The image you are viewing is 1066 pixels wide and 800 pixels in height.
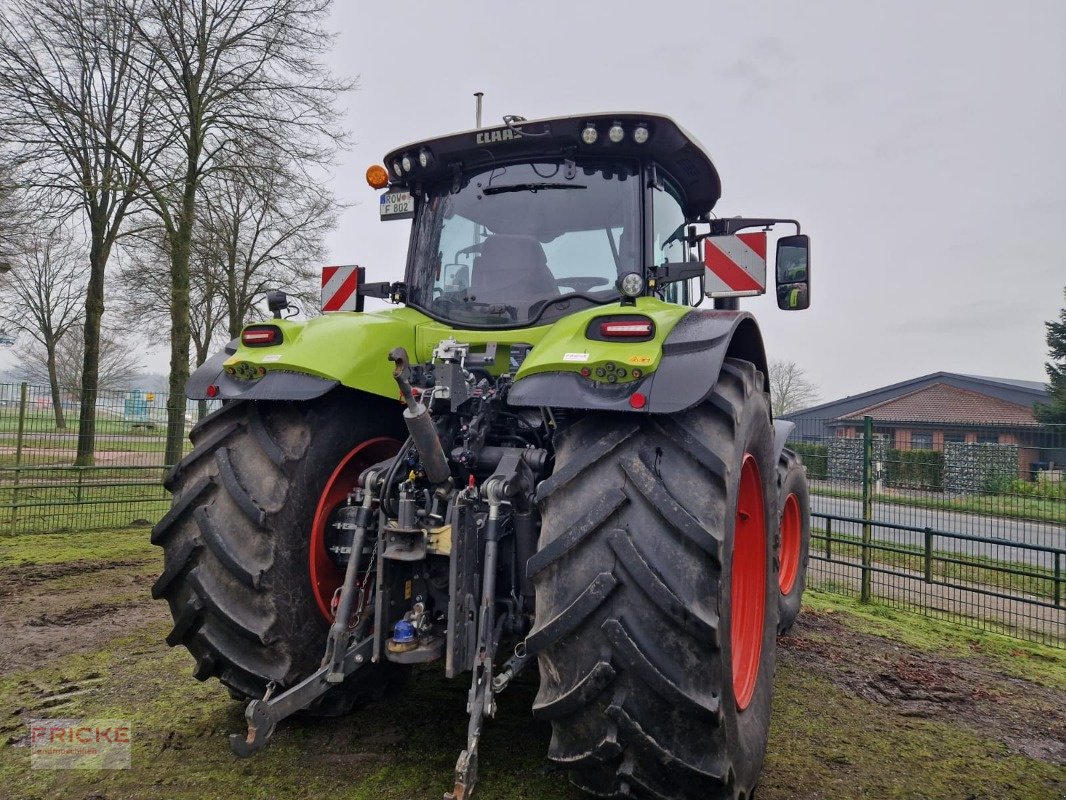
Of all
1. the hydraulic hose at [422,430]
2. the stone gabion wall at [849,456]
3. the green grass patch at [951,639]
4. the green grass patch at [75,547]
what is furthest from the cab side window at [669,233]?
the green grass patch at [75,547]

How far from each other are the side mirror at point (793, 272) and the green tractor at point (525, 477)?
0.01 metres

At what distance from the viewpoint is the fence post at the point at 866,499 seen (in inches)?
258

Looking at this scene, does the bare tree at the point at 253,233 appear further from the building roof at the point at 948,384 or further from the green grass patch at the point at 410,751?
the building roof at the point at 948,384

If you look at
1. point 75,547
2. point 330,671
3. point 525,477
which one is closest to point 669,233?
point 525,477

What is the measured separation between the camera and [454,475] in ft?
9.30

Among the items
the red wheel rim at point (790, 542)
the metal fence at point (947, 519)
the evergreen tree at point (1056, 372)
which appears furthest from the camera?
the evergreen tree at point (1056, 372)

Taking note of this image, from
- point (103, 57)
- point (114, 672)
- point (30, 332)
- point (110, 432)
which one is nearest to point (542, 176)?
point (114, 672)

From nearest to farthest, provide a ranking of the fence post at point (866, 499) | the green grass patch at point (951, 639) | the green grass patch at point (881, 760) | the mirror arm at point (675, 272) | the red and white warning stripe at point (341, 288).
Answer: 1. the green grass patch at point (881, 760)
2. the mirror arm at point (675, 272)
3. the red and white warning stripe at point (341, 288)
4. the green grass patch at point (951, 639)
5. the fence post at point (866, 499)

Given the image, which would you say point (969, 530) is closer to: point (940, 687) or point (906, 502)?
point (906, 502)

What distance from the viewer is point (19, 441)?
8023 mm

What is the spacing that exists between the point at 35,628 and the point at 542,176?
13.9 ft

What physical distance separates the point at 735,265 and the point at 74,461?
27.7 ft

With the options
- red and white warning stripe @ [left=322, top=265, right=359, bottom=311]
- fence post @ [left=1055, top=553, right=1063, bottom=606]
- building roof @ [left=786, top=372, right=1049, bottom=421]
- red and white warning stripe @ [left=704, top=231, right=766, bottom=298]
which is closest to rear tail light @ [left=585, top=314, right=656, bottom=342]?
red and white warning stripe @ [left=704, top=231, right=766, bottom=298]

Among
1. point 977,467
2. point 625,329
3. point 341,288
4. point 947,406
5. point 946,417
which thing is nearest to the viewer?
point 625,329
